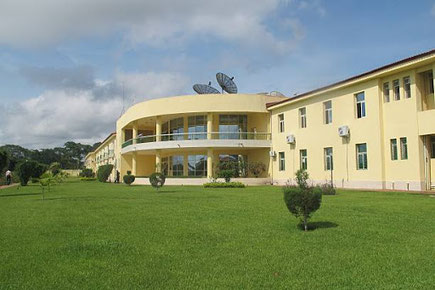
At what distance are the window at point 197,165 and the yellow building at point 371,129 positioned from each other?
8221 millimetres

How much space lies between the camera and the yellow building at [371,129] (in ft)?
60.5

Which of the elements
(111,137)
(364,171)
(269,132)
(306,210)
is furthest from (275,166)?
(111,137)

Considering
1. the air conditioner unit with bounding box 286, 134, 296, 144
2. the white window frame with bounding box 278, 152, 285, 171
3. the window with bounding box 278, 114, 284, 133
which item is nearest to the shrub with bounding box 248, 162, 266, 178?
the white window frame with bounding box 278, 152, 285, 171

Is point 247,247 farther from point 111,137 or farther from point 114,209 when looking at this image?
point 111,137

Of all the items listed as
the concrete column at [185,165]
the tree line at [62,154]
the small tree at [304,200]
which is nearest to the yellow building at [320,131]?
the concrete column at [185,165]

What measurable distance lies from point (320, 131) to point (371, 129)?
438cm

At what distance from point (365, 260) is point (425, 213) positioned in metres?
5.39

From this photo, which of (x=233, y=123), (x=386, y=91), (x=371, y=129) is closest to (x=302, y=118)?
(x=371, y=129)

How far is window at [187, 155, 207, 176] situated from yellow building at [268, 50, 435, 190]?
8221 mm

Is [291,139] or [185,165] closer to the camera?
[291,139]

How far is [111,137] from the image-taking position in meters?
53.4

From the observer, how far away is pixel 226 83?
34688 mm

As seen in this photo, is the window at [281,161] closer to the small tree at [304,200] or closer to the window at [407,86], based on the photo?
the window at [407,86]

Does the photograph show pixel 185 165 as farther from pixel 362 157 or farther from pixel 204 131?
pixel 362 157
